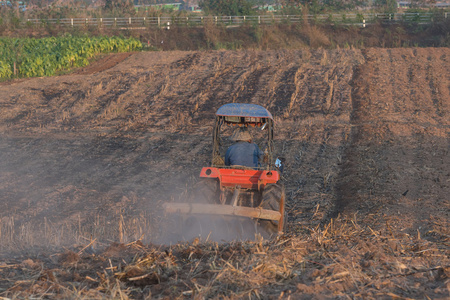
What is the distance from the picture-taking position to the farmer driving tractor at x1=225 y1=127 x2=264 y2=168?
349 inches

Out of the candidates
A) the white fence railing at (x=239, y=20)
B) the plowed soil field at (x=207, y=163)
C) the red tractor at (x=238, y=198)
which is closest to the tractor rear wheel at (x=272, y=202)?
the red tractor at (x=238, y=198)

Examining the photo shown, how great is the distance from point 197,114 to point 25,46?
49.4ft

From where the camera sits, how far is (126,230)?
8.65 meters

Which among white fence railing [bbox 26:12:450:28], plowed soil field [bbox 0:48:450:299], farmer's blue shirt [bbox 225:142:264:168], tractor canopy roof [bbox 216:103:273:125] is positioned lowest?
plowed soil field [bbox 0:48:450:299]

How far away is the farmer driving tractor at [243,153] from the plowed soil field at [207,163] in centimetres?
134

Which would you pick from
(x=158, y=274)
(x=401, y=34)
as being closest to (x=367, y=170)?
(x=158, y=274)

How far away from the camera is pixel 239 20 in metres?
42.3

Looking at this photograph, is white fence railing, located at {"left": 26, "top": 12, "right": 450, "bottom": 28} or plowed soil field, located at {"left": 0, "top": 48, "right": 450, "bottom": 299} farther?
white fence railing, located at {"left": 26, "top": 12, "right": 450, "bottom": 28}

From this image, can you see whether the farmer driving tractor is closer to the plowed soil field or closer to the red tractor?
the red tractor

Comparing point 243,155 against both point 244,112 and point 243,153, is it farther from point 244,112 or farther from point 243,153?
point 244,112

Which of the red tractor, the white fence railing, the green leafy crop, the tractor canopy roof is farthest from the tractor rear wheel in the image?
the white fence railing

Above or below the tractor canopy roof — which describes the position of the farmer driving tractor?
below

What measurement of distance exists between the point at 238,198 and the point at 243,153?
0.81 m

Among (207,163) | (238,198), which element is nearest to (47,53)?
(207,163)
